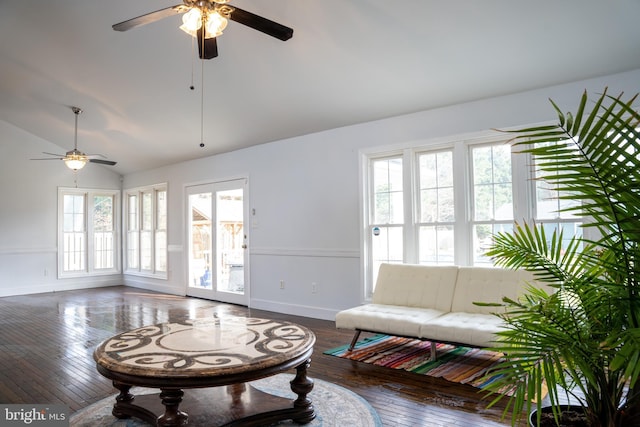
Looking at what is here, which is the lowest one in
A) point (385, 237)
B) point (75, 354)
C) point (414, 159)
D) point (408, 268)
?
point (75, 354)

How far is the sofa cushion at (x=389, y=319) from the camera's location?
3611mm

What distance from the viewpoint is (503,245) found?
6.00ft

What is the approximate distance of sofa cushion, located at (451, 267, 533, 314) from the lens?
3.69m

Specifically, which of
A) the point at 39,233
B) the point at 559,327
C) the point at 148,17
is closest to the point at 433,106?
the point at 148,17

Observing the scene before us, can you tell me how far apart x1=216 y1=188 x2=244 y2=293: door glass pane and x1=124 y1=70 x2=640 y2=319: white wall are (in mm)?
358

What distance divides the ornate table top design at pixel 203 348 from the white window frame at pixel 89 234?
7081 mm

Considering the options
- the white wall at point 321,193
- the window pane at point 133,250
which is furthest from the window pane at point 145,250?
the white wall at point 321,193

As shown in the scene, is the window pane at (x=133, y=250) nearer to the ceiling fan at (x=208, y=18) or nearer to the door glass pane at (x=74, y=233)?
the door glass pane at (x=74, y=233)

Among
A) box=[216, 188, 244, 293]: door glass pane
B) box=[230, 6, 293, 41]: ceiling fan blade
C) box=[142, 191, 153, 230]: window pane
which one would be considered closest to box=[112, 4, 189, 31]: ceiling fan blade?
box=[230, 6, 293, 41]: ceiling fan blade

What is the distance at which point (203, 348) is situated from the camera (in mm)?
2420

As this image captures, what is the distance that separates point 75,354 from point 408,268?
3426 millimetres

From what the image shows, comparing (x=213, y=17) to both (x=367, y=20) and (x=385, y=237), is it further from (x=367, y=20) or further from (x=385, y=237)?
(x=385, y=237)

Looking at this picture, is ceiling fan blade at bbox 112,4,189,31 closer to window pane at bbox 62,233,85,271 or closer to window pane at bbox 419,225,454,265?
window pane at bbox 419,225,454,265

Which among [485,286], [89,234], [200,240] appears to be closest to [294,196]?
[200,240]
